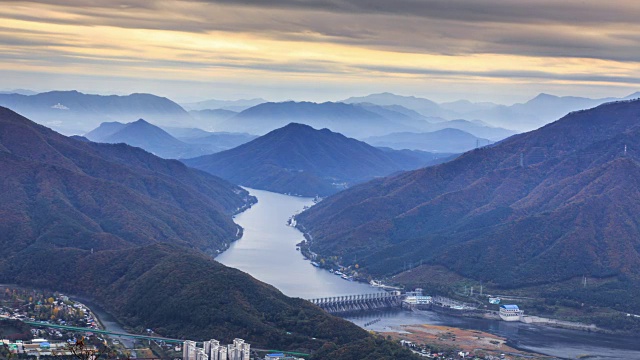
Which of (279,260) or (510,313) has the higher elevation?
(279,260)

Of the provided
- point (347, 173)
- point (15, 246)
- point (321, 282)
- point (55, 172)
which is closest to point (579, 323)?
point (321, 282)

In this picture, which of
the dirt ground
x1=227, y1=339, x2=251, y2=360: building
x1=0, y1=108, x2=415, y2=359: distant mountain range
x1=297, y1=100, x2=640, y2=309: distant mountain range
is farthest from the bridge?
x1=227, y1=339, x2=251, y2=360: building

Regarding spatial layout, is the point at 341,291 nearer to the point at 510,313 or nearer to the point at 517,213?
the point at 510,313

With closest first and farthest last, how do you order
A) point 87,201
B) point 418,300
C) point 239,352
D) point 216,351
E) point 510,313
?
point 216,351 < point 239,352 < point 510,313 < point 418,300 < point 87,201

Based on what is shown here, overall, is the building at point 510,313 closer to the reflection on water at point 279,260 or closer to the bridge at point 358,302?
the bridge at point 358,302

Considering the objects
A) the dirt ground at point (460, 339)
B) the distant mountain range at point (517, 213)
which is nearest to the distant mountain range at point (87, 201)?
the distant mountain range at point (517, 213)

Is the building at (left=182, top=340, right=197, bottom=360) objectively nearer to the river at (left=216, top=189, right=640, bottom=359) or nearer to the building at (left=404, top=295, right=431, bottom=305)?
the river at (left=216, top=189, right=640, bottom=359)

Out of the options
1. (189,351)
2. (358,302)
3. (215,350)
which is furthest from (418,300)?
(189,351)
